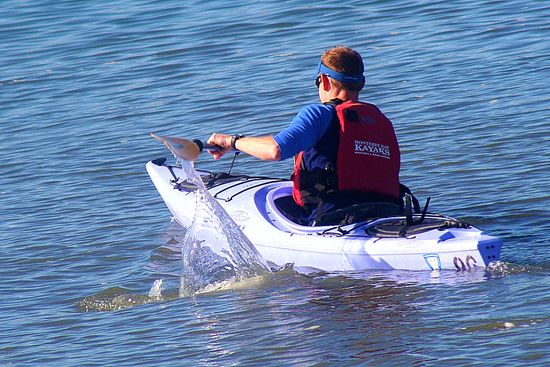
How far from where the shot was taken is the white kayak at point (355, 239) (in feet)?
18.9

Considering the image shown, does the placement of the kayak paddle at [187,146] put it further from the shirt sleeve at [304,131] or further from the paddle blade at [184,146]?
the shirt sleeve at [304,131]

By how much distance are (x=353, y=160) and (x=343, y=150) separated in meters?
0.08

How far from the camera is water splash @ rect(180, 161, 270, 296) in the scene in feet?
21.1

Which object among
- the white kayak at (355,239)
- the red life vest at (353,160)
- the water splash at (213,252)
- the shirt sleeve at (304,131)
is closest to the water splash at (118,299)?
the water splash at (213,252)

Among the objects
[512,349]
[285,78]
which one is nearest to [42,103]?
[285,78]

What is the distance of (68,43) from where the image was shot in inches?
566

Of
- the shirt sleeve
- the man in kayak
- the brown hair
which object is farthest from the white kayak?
the brown hair

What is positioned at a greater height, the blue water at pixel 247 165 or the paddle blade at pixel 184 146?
the paddle blade at pixel 184 146

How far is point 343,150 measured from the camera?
6.07m

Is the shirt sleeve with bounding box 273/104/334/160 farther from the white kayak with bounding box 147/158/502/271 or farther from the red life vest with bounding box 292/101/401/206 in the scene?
the white kayak with bounding box 147/158/502/271

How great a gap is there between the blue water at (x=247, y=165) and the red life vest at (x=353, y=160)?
18.9 inches

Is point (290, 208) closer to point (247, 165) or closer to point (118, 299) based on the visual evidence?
point (118, 299)

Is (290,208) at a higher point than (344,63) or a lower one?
lower

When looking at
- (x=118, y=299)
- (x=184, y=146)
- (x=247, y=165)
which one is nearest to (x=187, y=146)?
(x=184, y=146)
